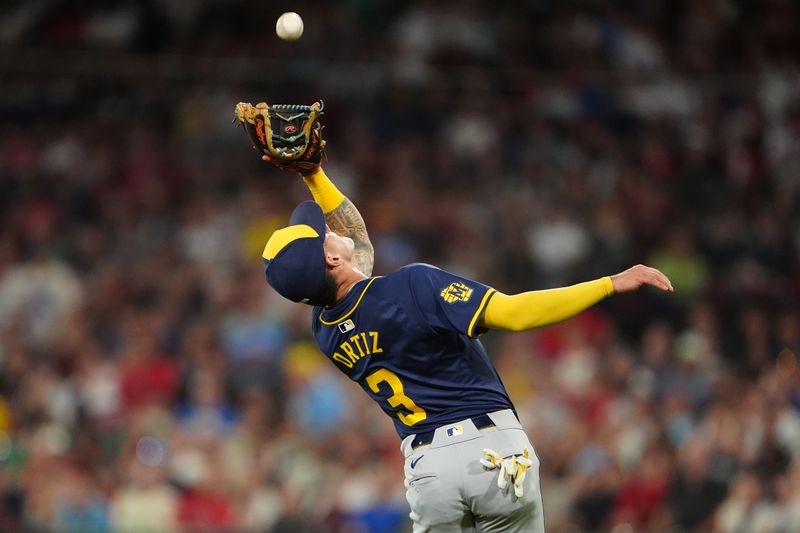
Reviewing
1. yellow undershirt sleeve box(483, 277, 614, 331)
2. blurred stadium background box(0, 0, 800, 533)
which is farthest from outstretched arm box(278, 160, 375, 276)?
blurred stadium background box(0, 0, 800, 533)

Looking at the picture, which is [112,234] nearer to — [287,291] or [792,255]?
[792,255]

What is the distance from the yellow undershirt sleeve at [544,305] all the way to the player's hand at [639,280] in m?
0.03

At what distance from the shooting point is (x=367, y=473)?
29.6 feet

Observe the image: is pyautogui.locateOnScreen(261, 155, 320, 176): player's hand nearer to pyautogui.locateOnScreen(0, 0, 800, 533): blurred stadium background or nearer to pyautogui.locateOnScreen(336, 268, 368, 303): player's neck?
pyautogui.locateOnScreen(336, 268, 368, 303): player's neck

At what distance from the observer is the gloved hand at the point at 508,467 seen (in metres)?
4.41

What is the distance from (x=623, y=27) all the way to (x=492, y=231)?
2.84 metres

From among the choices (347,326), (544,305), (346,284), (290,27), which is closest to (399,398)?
(347,326)

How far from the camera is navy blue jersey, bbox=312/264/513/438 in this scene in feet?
14.4

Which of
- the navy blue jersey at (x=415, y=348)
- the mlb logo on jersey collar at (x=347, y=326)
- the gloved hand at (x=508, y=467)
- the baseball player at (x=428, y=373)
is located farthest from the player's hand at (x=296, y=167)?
the gloved hand at (x=508, y=467)

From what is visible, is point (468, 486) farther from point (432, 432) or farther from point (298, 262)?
point (298, 262)

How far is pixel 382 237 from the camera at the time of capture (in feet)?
37.6

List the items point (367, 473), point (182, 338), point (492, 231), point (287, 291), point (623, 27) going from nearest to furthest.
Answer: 1. point (287, 291)
2. point (367, 473)
3. point (182, 338)
4. point (492, 231)
5. point (623, 27)

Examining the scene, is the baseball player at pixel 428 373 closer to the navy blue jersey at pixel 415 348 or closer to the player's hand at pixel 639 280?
the navy blue jersey at pixel 415 348

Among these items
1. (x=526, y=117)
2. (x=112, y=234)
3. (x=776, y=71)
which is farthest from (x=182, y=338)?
(x=776, y=71)
